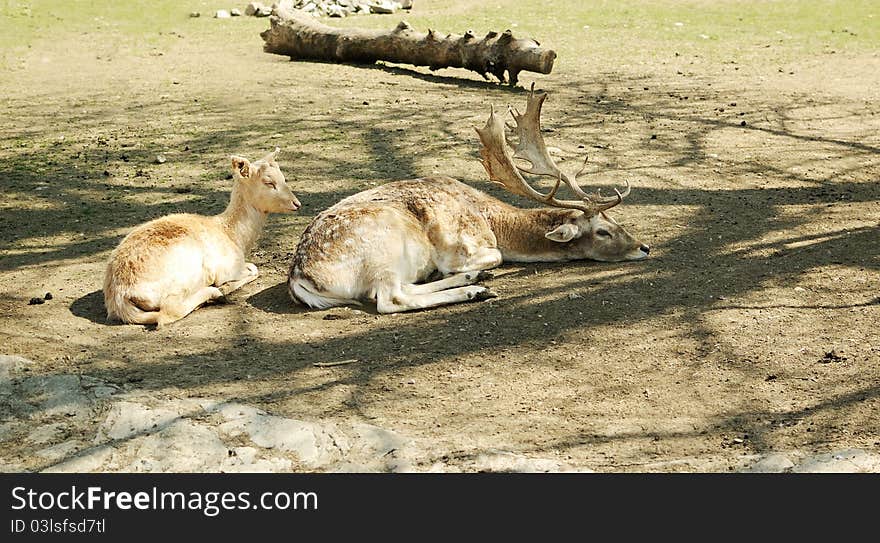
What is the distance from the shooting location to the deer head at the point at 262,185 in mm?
7125

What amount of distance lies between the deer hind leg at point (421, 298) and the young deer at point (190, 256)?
39.4 inches

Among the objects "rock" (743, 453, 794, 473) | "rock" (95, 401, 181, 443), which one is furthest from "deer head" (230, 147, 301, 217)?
"rock" (743, 453, 794, 473)

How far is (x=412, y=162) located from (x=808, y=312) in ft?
13.7

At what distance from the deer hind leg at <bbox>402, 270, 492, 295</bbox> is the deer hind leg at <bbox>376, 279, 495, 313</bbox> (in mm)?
36

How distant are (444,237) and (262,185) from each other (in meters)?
1.20

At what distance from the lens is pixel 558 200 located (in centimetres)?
750

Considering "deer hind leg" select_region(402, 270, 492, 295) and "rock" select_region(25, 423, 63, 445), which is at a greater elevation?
"deer hind leg" select_region(402, 270, 492, 295)

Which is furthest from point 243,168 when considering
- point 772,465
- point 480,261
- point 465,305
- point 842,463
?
point 842,463

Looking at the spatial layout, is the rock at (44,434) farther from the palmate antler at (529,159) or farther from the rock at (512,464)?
the palmate antler at (529,159)

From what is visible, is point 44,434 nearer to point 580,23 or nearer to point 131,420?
point 131,420

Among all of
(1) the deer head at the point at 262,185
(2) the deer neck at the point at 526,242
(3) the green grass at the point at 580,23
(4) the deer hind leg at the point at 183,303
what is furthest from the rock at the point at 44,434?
(3) the green grass at the point at 580,23

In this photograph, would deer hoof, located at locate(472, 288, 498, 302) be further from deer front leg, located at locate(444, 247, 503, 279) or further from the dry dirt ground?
deer front leg, located at locate(444, 247, 503, 279)

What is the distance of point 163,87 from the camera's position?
1252 cm

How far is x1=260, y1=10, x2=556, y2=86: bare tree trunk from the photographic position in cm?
1248
